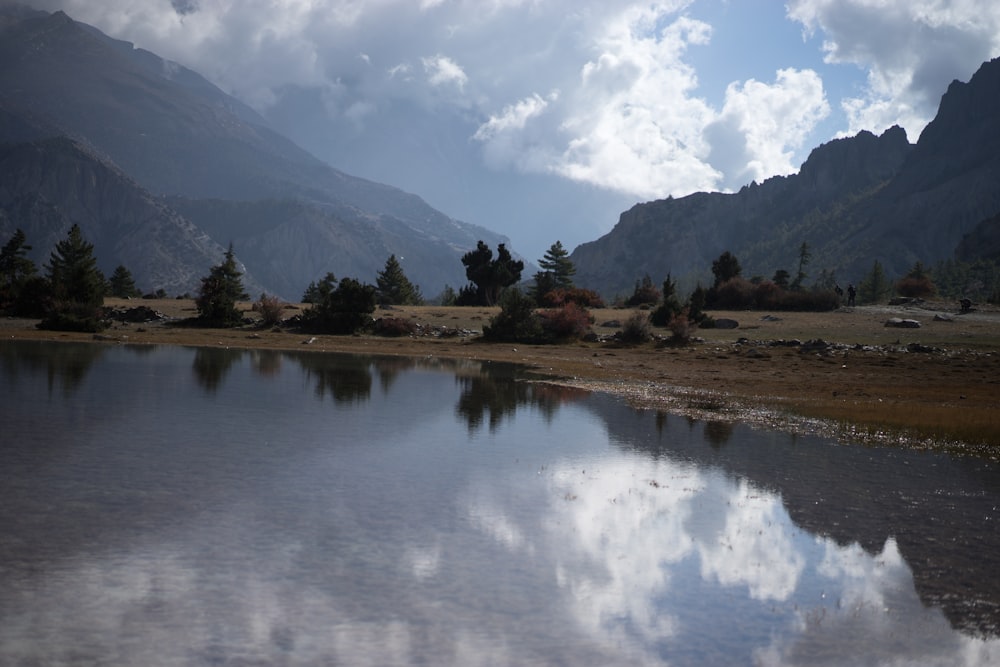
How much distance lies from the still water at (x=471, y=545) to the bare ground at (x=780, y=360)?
5243mm

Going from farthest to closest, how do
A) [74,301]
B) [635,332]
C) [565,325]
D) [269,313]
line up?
[269,313] < [565,325] < [635,332] < [74,301]

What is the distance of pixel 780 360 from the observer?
135 feet

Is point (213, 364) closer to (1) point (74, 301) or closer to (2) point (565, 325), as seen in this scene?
(1) point (74, 301)

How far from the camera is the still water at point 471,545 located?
7.53m

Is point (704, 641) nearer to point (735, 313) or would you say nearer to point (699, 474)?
point (699, 474)

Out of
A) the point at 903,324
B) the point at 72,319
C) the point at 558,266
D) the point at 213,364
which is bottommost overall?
the point at 213,364

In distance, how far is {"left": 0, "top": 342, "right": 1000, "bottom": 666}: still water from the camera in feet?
24.7

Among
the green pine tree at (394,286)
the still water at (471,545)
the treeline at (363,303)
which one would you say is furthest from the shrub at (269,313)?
the green pine tree at (394,286)

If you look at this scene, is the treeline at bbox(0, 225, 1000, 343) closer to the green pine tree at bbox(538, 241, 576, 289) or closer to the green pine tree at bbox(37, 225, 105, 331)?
the green pine tree at bbox(37, 225, 105, 331)

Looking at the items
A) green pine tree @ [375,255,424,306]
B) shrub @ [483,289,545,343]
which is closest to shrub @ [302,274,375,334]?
shrub @ [483,289,545,343]

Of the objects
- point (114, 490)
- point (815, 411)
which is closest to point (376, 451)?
point (114, 490)

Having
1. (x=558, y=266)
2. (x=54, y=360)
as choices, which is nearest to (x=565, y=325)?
(x=54, y=360)

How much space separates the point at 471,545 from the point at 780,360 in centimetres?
3401

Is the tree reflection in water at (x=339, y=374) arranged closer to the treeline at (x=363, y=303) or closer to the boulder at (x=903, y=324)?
the treeline at (x=363, y=303)
